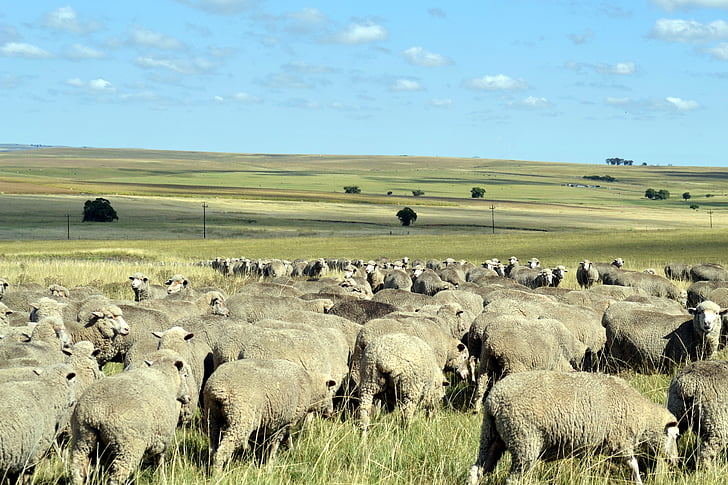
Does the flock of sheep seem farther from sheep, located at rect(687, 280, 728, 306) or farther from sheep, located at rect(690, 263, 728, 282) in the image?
sheep, located at rect(690, 263, 728, 282)

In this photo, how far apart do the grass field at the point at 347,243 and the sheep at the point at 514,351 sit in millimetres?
560

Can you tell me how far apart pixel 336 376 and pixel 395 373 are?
3.60ft

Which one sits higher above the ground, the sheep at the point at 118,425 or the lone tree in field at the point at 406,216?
the sheep at the point at 118,425

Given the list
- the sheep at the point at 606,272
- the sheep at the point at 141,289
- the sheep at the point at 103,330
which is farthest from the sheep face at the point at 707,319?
the sheep at the point at 606,272

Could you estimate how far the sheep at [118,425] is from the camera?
674 cm

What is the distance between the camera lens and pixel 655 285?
2328cm

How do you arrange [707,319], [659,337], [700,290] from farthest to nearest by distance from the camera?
1. [700,290]
2. [659,337]
3. [707,319]

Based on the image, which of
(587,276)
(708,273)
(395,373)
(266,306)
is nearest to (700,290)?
(587,276)

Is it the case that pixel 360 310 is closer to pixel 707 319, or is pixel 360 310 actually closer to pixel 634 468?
pixel 707 319

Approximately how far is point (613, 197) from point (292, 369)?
158263mm

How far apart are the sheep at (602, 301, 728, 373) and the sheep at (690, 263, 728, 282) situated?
16934mm

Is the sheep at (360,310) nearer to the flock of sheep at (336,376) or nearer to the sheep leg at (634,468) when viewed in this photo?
the flock of sheep at (336,376)

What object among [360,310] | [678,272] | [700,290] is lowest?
[678,272]

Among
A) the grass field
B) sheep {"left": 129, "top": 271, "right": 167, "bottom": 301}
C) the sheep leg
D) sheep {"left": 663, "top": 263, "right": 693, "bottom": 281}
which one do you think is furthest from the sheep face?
sheep {"left": 663, "top": 263, "right": 693, "bottom": 281}
